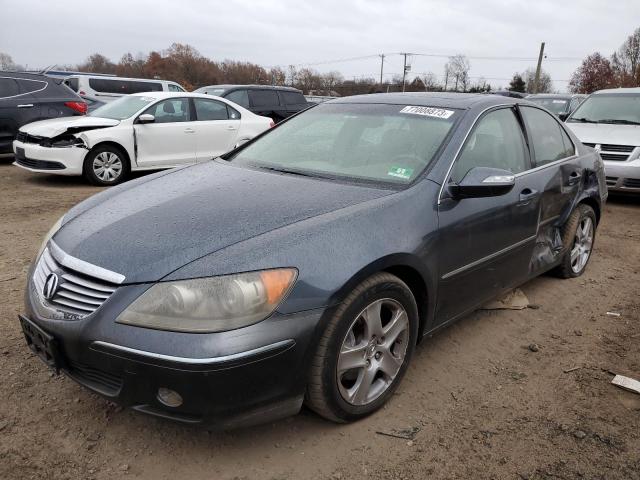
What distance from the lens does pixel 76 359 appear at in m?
2.14

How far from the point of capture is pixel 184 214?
253 cm

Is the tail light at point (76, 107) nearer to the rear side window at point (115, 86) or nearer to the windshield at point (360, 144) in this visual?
the rear side window at point (115, 86)

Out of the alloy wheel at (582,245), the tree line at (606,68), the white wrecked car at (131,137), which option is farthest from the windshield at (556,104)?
the tree line at (606,68)

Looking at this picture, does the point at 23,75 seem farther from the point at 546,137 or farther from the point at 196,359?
the point at 196,359

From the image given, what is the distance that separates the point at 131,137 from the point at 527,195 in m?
6.40

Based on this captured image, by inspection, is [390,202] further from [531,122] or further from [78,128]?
[78,128]

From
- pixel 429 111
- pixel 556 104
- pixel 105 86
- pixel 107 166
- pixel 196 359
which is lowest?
pixel 107 166

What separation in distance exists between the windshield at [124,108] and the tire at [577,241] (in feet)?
21.6

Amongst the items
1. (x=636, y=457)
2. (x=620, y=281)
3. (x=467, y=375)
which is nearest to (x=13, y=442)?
(x=467, y=375)

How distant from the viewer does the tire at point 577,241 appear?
429 cm

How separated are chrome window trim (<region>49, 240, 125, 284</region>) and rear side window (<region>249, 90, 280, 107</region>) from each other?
32.2 feet

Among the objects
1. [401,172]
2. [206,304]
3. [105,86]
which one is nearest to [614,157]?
[401,172]

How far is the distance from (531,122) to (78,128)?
6468 millimetres

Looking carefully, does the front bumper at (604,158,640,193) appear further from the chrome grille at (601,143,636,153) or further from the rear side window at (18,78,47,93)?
the rear side window at (18,78,47,93)
